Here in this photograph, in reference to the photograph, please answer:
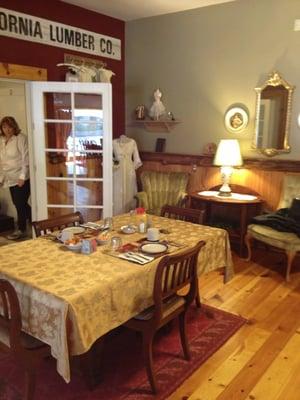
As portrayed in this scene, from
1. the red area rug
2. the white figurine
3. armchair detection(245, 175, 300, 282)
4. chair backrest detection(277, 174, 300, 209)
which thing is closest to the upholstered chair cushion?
armchair detection(245, 175, 300, 282)

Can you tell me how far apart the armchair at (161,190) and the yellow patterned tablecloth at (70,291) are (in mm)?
2342

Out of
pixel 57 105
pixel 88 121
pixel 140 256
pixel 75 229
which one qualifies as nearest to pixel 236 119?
pixel 88 121

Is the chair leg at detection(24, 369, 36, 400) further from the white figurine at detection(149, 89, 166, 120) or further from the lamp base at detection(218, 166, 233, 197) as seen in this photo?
the white figurine at detection(149, 89, 166, 120)

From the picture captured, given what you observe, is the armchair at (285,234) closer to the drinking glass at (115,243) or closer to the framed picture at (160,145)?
the framed picture at (160,145)

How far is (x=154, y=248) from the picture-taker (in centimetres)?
219

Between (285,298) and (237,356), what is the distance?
3.30 ft

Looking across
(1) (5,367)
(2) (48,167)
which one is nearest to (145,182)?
(2) (48,167)

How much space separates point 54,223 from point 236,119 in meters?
2.68

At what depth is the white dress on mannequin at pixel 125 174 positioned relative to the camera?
4.79 metres

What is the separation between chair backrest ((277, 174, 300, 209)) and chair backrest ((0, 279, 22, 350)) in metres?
3.11

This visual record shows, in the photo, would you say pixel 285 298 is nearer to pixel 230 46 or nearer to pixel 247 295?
pixel 247 295

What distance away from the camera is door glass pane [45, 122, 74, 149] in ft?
13.8

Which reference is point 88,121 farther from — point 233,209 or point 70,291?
point 70,291

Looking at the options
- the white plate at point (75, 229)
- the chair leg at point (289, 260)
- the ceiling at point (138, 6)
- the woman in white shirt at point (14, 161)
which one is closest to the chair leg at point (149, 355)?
the white plate at point (75, 229)
